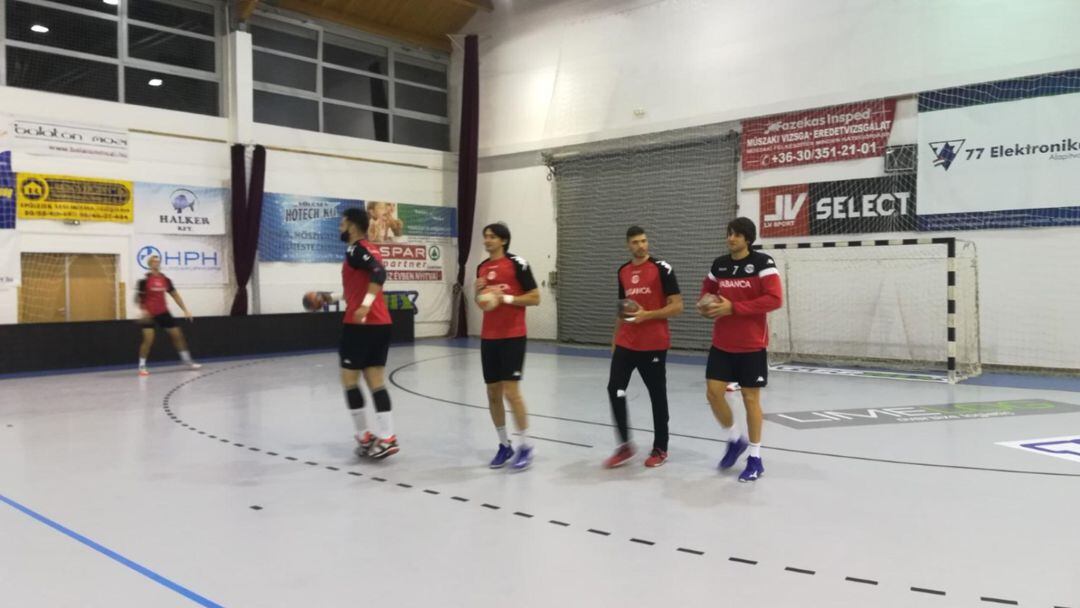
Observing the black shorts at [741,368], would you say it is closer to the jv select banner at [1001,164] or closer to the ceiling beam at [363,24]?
the jv select banner at [1001,164]

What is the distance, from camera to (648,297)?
562cm

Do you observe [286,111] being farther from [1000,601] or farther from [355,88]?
[1000,601]

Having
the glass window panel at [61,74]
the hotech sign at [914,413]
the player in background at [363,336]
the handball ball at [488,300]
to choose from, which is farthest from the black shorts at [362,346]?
the glass window panel at [61,74]

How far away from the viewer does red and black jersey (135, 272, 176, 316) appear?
1195cm

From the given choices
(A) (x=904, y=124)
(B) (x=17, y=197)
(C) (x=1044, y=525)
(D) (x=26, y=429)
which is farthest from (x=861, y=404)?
(B) (x=17, y=197)

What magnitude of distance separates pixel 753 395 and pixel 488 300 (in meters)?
1.98

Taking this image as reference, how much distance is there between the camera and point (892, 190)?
12586 mm

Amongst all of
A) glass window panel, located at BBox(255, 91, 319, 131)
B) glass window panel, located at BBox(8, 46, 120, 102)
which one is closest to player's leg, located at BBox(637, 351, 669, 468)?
glass window panel, located at BBox(8, 46, 120, 102)

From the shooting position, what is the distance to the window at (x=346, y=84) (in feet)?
54.9

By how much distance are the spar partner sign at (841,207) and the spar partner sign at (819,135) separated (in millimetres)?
495

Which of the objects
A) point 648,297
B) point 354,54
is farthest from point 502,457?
point 354,54

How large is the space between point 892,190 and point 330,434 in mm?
10093

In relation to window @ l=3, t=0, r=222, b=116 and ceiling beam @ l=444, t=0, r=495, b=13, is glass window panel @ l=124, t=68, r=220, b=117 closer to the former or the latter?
window @ l=3, t=0, r=222, b=116

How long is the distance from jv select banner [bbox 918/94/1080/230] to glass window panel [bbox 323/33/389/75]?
12410mm
